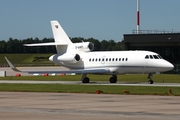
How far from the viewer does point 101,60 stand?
5353 cm

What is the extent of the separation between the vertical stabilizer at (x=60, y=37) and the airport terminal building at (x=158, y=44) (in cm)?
2357

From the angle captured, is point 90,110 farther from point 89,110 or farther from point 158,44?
point 158,44

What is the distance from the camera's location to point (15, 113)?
2205cm

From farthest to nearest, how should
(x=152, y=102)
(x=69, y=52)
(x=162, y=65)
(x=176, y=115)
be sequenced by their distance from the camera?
(x=69, y=52)
(x=162, y=65)
(x=152, y=102)
(x=176, y=115)

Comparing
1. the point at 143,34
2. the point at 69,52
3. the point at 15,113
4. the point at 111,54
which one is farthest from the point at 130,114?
the point at 143,34

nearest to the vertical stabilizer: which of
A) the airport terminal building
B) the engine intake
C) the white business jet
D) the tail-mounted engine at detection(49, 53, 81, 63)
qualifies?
the white business jet

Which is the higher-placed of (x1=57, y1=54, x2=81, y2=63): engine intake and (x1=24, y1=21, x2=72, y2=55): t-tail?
(x1=24, y1=21, x2=72, y2=55): t-tail

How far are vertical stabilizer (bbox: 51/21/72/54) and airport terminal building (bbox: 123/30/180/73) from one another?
77.3 ft

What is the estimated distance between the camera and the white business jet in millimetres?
50000

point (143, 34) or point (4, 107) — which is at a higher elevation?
point (143, 34)

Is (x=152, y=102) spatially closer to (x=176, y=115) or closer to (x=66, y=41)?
(x=176, y=115)

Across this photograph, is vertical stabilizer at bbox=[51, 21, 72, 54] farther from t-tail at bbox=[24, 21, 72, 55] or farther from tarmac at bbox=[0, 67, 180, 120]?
tarmac at bbox=[0, 67, 180, 120]

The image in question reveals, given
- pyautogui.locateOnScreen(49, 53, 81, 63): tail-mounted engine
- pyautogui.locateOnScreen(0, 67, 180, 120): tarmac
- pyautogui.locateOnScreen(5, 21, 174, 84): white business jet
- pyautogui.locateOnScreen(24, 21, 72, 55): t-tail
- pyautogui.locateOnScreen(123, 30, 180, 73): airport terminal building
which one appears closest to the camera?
pyautogui.locateOnScreen(0, 67, 180, 120): tarmac

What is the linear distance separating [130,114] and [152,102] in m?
6.55
